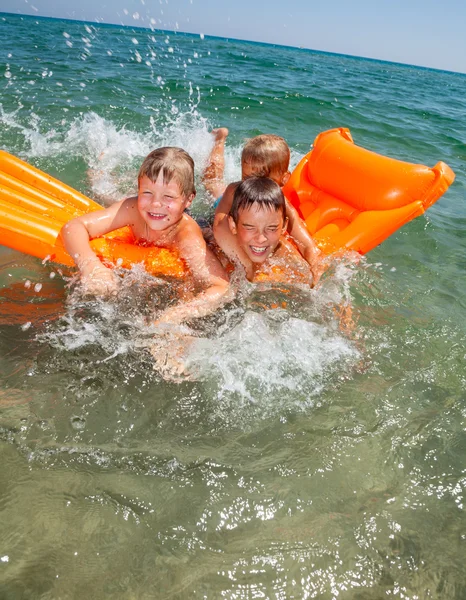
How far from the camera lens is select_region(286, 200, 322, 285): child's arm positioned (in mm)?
3598

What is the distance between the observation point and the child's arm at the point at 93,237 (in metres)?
2.86

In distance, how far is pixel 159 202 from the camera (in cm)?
300

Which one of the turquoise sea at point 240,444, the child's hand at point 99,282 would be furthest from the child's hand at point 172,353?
the child's hand at point 99,282

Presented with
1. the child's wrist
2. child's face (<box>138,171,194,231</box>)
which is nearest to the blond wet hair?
child's face (<box>138,171,194,231</box>)

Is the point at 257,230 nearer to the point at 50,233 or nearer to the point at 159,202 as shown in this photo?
the point at 159,202

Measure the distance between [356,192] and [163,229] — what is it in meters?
1.79

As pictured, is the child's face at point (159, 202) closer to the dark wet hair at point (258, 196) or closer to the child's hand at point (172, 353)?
the dark wet hair at point (258, 196)

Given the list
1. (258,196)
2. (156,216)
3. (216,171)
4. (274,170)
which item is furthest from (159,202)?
(216,171)

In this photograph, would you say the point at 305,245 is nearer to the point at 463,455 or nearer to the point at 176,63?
the point at 463,455

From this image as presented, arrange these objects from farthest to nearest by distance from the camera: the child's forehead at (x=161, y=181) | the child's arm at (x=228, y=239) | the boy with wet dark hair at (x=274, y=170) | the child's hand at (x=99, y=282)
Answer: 1. the boy with wet dark hair at (x=274, y=170)
2. the child's arm at (x=228, y=239)
3. the child's forehead at (x=161, y=181)
4. the child's hand at (x=99, y=282)

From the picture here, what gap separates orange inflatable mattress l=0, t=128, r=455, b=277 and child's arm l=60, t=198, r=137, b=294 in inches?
5.0

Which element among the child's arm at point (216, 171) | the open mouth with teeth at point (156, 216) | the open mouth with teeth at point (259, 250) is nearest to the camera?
the open mouth with teeth at point (156, 216)

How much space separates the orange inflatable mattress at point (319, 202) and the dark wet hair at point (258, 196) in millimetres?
609

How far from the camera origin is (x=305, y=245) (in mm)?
3672
